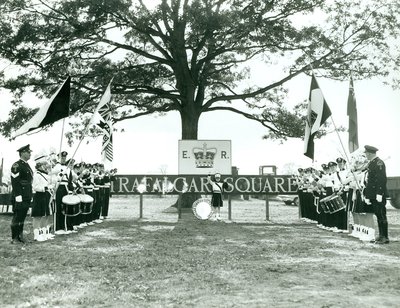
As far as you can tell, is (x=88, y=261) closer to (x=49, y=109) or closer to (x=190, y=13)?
(x=49, y=109)

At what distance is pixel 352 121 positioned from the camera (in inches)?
547

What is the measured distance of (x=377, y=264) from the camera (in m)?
8.48

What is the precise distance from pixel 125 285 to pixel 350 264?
3.91m

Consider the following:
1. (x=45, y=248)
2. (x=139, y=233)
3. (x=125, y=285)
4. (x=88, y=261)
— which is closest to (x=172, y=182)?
(x=139, y=233)

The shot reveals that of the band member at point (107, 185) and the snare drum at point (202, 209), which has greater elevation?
the band member at point (107, 185)

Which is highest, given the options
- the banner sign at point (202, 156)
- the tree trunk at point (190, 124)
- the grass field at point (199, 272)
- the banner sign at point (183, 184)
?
the tree trunk at point (190, 124)

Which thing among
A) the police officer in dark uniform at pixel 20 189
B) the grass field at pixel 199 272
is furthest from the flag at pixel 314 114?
the police officer in dark uniform at pixel 20 189

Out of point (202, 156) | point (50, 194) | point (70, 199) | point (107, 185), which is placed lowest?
point (70, 199)

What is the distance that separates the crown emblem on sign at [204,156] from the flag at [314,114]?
26.6 feet

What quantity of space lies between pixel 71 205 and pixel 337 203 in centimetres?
758

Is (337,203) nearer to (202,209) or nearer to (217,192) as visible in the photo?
(217,192)

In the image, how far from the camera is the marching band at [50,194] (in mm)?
11594

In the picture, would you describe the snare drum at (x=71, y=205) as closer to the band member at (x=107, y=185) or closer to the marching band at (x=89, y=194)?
the marching band at (x=89, y=194)

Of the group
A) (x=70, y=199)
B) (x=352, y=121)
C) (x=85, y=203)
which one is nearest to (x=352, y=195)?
(x=352, y=121)
